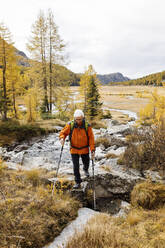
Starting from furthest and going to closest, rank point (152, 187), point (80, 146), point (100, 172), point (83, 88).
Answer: point (83, 88), point (100, 172), point (80, 146), point (152, 187)

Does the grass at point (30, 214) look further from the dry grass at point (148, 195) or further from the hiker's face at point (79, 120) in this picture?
the hiker's face at point (79, 120)

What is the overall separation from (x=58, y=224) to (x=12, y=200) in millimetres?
1176

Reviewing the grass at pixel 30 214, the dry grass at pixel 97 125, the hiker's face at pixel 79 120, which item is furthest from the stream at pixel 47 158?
the dry grass at pixel 97 125

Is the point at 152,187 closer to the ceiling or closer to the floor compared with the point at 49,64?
closer to the floor

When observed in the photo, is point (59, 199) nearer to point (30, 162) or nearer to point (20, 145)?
point (30, 162)

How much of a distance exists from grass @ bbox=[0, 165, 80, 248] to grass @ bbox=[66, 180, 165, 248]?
67cm

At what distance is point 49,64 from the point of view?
19125 mm

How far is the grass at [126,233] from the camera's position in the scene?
246 centimetres

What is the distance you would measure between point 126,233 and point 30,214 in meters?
1.97

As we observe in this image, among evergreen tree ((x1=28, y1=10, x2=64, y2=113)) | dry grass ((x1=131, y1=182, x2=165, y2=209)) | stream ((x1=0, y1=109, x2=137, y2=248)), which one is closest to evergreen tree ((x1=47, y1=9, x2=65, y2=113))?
evergreen tree ((x1=28, y1=10, x2=64, y2=113))

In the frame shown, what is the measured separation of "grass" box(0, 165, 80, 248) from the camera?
8.88 feet

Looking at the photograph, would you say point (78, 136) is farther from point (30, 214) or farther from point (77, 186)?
point (30, 214)

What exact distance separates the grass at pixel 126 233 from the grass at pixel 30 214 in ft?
2.21

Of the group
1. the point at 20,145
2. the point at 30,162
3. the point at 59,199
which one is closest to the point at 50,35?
the point at 20,145
